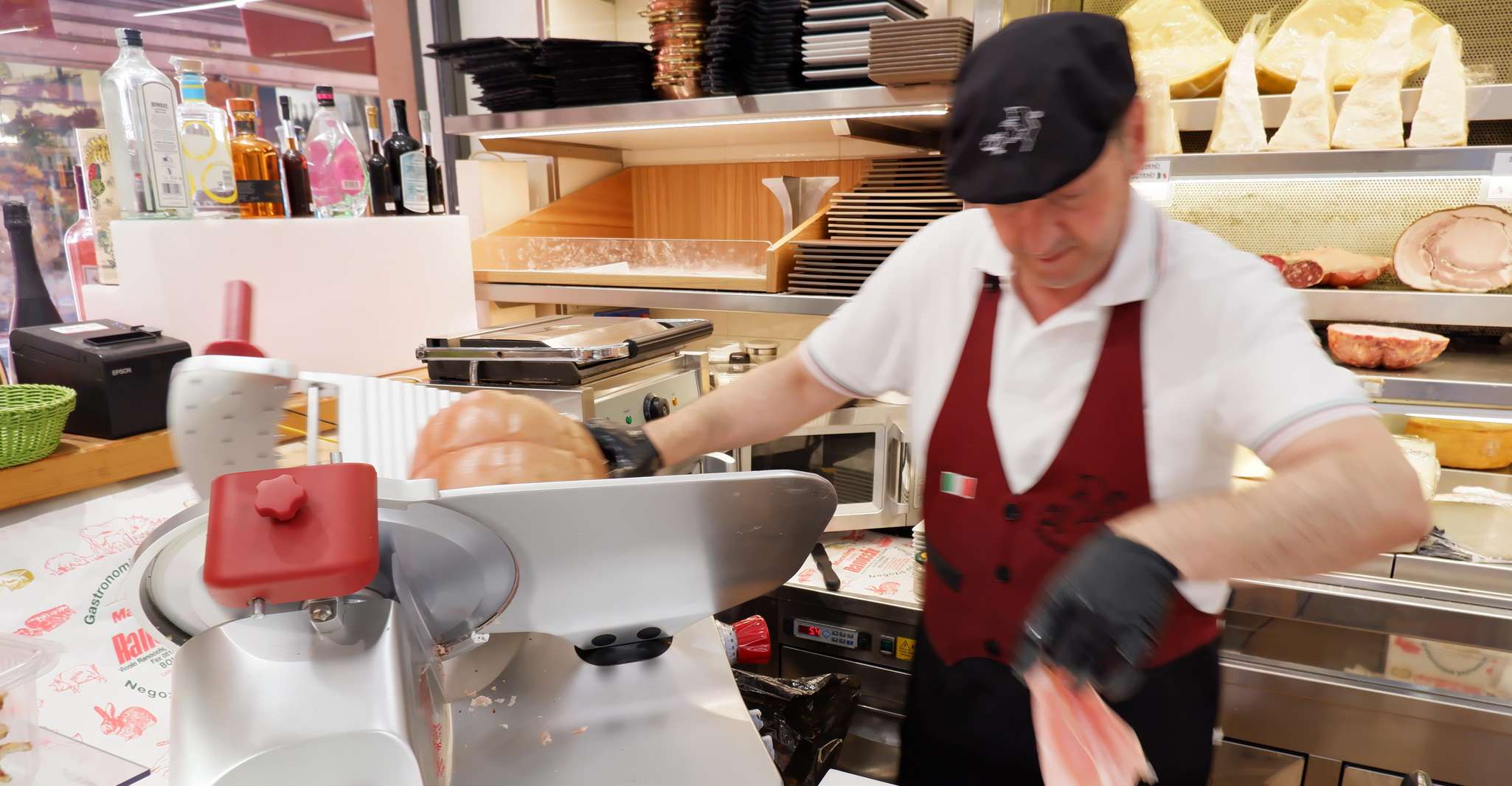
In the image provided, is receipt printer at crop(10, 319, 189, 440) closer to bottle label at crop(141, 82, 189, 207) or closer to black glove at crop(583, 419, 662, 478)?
bottle label at crop(141, 82, 189, 207)

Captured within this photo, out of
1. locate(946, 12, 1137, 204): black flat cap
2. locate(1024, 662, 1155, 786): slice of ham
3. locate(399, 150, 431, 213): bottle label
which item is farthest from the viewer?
locate(399, 150, 431, 213): bottle label

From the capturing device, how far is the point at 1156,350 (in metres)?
1.07

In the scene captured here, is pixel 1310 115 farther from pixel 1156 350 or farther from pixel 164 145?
pixel 164 145

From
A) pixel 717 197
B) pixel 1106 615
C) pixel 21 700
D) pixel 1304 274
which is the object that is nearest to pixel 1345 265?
pixel 1304 274

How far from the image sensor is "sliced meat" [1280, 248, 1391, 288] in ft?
5.75

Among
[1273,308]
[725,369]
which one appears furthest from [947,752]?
[725,369]

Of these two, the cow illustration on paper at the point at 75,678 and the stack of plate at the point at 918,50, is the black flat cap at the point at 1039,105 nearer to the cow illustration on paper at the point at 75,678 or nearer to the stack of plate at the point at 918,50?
the stack of plate at the point at 918,50

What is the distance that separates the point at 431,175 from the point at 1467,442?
289 cm

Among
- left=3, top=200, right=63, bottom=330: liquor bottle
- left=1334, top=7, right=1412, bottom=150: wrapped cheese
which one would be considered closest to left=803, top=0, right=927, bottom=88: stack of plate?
left=1334, top=7, right=1412, bottom=150: wrapped cheese

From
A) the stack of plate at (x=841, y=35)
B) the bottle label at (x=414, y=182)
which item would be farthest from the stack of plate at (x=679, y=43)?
the bottle label at (x=414, y=182)

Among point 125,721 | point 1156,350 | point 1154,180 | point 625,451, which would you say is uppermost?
point 1154,180

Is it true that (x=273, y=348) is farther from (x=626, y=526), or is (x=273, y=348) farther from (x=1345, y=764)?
(x=1345, y=764)

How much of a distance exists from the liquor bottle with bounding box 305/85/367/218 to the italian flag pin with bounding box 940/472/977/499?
1954 mm

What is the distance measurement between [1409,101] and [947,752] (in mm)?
1561
